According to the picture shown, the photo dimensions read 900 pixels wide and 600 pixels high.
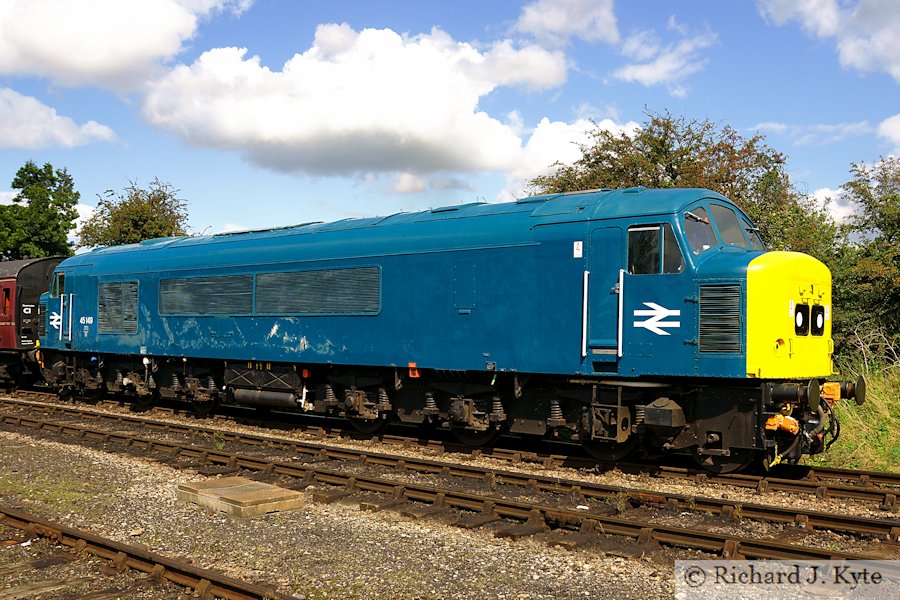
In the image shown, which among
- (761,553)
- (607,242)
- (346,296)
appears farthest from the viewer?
(346,296)

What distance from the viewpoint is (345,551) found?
766 centimetres

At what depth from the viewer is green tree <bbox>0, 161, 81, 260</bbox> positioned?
55031 mm

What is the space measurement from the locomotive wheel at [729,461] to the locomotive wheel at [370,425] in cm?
593

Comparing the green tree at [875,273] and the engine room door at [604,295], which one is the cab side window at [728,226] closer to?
the engine room door at [604,295]

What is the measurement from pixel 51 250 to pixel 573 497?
57.9 m

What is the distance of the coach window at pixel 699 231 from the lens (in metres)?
10.5

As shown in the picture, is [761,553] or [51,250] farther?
[51,250]

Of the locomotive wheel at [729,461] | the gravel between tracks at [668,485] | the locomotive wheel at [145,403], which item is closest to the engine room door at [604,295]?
the gravel between tracks at [668,485]

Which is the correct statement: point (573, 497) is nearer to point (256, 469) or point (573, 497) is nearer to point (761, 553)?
point (761, 553)

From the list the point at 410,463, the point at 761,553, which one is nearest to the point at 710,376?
the point at 761,553

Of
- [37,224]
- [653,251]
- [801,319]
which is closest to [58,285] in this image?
[653,251]

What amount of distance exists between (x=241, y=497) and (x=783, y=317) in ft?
23.5

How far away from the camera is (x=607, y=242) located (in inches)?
430

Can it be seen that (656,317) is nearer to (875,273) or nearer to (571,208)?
(571,208)
